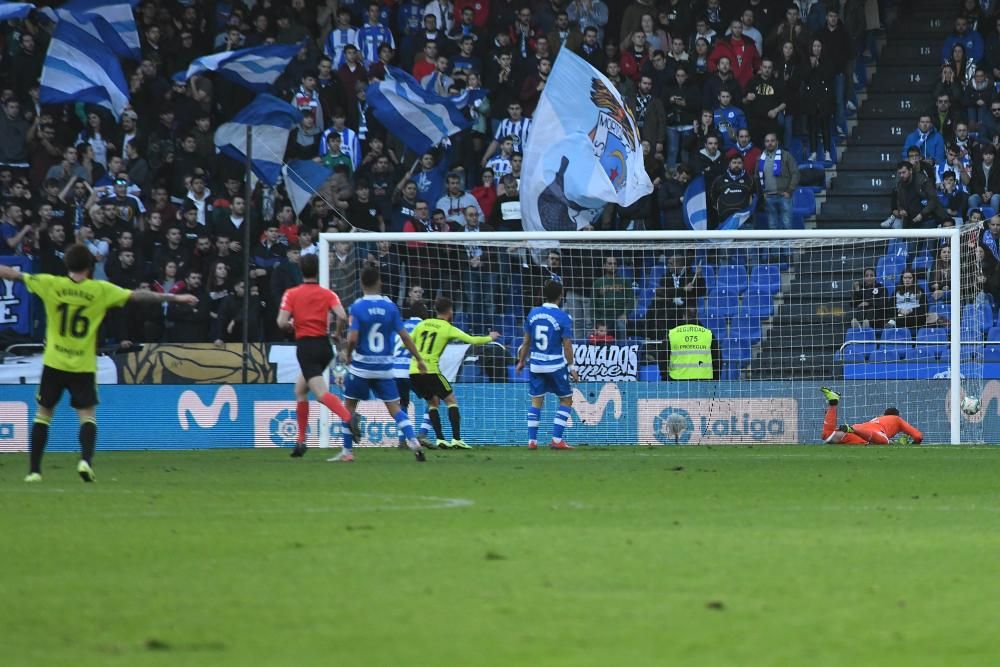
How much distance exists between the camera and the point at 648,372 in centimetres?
2184

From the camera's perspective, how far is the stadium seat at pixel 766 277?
2278 cm

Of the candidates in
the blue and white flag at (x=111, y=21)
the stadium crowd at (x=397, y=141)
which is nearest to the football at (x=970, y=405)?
the stadium crowd at (x=397, y=141)

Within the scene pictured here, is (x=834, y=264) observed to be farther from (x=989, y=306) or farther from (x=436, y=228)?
(x=436, y=228)

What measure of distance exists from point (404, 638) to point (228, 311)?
16.9 meters

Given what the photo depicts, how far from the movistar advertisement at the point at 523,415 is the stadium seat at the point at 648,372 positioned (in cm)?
40

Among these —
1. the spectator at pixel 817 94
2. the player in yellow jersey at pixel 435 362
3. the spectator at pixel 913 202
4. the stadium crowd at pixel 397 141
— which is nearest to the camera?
the player in yellow jersey at pixel 435 362

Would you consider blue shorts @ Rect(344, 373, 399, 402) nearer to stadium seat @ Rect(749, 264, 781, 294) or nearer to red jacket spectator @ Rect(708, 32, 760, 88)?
stadium seat @ Rect(749, 264, 781, 294)

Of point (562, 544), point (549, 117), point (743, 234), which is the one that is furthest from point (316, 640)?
point (549, 117)

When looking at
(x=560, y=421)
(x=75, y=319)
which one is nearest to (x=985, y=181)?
(x=560, y=421)

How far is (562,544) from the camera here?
8156 mm

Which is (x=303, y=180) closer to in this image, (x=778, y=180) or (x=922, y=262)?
(x=778, y=180)

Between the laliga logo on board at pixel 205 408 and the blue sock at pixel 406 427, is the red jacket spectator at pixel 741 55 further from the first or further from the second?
the blue sock at pixel 406 427

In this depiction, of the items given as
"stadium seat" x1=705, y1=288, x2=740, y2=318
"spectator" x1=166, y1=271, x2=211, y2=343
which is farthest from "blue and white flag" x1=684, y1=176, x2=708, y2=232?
"spectator" x1=166, y1=271, x2=211, y2=343

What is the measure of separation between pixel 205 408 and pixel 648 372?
5.94 metres
